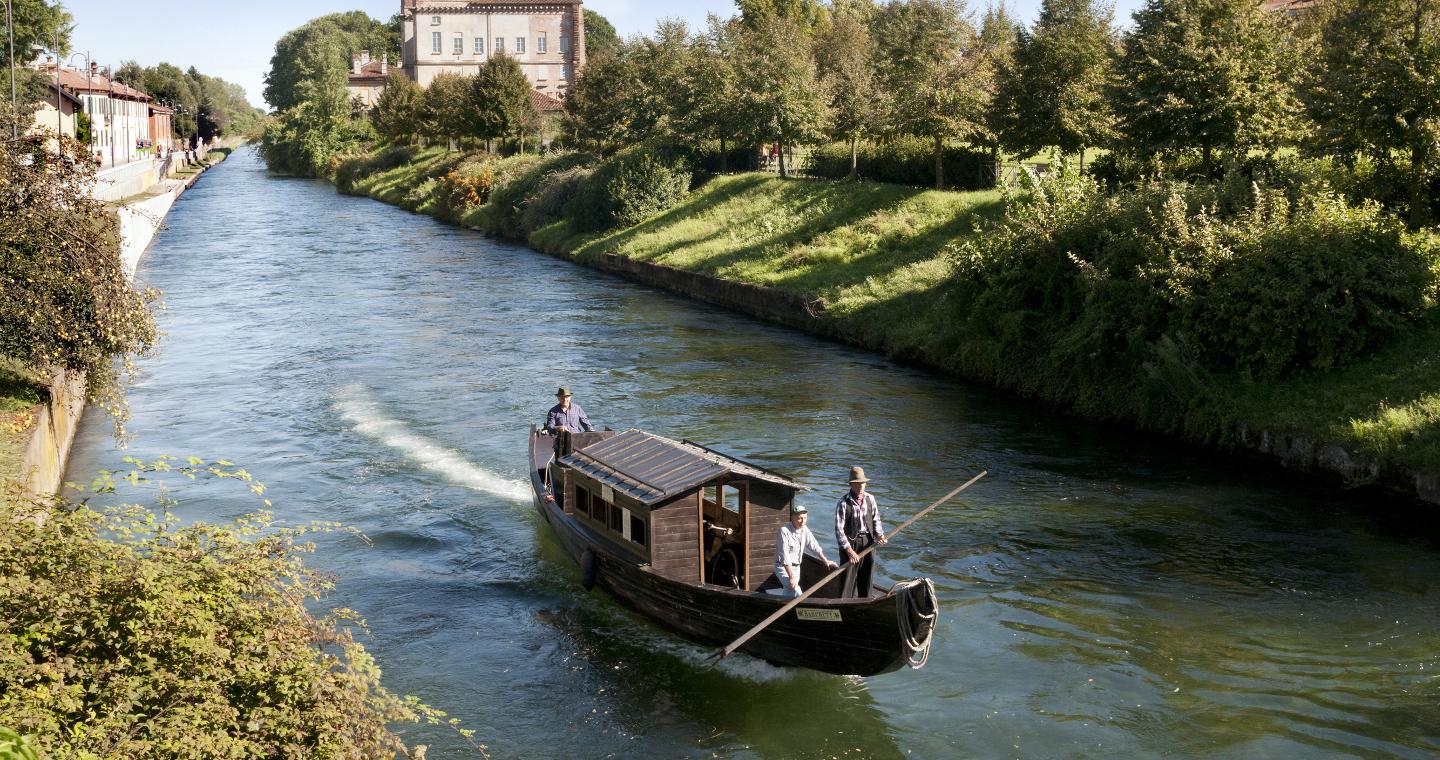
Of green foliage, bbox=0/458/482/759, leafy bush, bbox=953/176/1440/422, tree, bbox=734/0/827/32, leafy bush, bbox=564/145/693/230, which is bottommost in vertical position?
green foliage, bbox=0/458/482/759

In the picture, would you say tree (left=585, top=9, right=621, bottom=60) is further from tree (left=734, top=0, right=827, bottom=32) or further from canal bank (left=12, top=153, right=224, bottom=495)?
canal bank (left=12, top=153, right=224, bottom=495)

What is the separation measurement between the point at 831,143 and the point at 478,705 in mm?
46629

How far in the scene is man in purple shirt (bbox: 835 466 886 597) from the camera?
15188mm

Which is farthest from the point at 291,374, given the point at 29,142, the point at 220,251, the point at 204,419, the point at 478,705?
the point at 220,251

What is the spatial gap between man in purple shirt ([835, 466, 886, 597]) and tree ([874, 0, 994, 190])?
29.9 m

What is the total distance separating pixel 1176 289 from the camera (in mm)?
26594

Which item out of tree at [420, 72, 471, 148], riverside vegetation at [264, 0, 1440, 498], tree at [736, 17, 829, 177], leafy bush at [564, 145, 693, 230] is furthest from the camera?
tree at [420, 72, 471, 148]

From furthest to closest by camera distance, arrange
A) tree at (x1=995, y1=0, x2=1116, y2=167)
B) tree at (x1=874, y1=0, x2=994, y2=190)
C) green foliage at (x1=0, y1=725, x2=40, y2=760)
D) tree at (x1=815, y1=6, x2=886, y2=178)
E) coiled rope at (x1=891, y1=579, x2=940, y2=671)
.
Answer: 1. tree at (x1=815, y1=6, x2=886, y2=178)
2. tree at (x1=874, y1=0, x2=994, y2=190)
3. tree at (x1=995, y1=0, x2=1116, y2=167)
4. coiled rope at (x1=891, y1=579, x2=940, y2=671)
5. green foliage at (x1=0, y1=725, x2=40, y2=760)

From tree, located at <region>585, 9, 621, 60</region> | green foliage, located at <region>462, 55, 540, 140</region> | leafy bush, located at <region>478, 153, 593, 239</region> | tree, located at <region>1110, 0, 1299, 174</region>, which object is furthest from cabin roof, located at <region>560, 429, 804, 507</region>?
tree, located at <region>585, 9, 621, 60</region>

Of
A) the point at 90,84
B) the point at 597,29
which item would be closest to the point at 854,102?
the point at 90,84

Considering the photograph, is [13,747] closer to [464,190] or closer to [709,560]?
[709,560]

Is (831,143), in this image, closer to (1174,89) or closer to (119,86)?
(1174,89)

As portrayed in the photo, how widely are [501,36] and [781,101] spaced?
77.0 m

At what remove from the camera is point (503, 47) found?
127000mm
